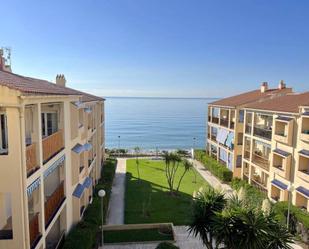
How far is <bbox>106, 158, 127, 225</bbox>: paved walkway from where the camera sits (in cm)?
2187

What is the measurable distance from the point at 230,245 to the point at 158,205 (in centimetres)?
1281

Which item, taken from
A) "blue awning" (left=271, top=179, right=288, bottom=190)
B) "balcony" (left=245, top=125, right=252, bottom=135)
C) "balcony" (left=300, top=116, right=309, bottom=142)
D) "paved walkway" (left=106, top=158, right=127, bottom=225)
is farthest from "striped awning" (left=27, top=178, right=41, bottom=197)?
"balcony" (left=245, top=125, right=252, bottom=135)

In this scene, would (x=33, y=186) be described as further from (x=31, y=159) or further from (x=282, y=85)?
→ (x=282, y=85)

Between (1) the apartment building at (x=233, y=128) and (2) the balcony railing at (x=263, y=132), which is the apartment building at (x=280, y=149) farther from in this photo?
(1) the apartment building at (x=233, y=128)

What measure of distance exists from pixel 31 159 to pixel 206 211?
8.99m

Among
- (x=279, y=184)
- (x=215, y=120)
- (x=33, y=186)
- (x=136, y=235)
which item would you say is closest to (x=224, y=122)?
(x=215, y=120)

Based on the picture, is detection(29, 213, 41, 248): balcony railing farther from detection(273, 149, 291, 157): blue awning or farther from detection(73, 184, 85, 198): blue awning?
detection(273, 149, 291, 157): blue awning

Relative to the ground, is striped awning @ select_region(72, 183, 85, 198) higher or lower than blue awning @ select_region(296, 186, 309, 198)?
higher

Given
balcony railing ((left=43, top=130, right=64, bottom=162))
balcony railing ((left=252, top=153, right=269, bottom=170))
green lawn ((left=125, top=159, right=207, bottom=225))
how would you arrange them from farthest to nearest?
1. balcony railing ((left=252, top=153, right=269, bottom=170))
2. green lawn ((left=125, top=159, right=207, bottom=225))
3. balcony railing ((left=43, top=130, right=64, bottom=162))

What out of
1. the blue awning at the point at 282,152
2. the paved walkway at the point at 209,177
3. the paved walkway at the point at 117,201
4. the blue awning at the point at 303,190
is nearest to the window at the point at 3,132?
the paved walkway at the point at 117,201

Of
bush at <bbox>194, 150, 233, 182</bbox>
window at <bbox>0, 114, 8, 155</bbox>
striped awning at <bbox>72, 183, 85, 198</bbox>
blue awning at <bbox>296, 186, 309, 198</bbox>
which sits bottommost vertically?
bush at <bbox>194, 150, 233, 182</bbox>

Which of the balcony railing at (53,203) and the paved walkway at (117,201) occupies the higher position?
the balcony railing at (53,203)

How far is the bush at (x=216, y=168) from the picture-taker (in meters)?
33.7

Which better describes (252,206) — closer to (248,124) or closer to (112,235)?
(112,235)
